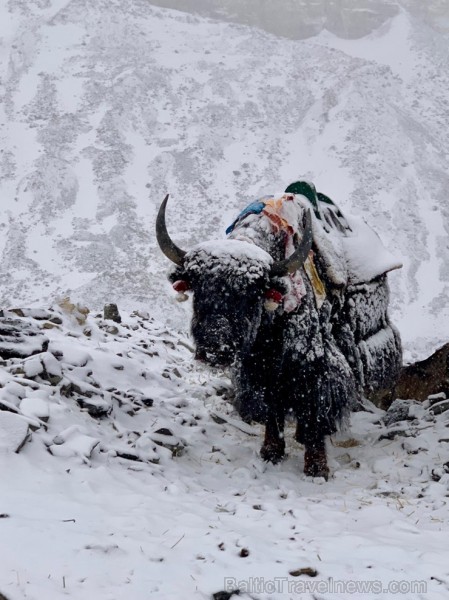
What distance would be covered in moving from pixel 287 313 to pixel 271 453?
113 cm

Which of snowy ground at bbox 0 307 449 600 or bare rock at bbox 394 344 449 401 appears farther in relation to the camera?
bare rock at bbox 394 344 449 401

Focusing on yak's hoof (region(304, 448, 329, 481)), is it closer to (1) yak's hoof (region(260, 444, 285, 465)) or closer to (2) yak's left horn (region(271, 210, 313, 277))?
(1) yak's hoof (region(260, 444, 285, 465))

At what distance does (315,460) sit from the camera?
13.7 feet

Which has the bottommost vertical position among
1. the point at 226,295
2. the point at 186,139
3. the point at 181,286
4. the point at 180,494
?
the point at 186,139

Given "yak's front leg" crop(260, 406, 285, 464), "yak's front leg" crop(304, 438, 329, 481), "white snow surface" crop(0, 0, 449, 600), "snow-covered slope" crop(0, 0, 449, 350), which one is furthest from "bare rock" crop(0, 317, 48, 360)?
"snow-covered slope" crop(0, 0, 449, 350)

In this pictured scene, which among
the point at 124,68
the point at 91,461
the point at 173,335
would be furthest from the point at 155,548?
the point at 124,68

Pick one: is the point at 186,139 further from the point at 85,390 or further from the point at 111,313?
the point at 85,390

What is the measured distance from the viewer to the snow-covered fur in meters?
3.69

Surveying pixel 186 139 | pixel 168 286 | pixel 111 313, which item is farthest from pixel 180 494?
pixel 186 139

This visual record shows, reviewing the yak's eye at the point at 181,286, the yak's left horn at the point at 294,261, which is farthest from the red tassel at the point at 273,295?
the yak's eye at the point at 181,286

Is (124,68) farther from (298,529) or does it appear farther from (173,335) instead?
(298,529)

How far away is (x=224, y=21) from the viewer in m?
54.1

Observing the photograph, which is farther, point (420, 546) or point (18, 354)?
point (18, 354)

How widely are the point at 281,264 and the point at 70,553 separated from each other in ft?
7.57
